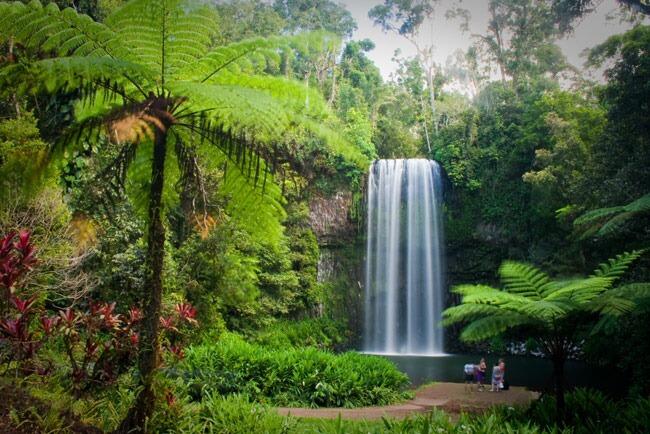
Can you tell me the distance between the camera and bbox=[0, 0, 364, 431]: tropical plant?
10.4 feet

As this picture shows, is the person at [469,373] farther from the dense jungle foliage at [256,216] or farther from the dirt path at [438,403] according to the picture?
the dense jungle foliage at [256,216]

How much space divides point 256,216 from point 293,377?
457 centimetres

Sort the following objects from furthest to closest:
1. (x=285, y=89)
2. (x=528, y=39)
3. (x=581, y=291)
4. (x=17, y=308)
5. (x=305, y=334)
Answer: (x=528, y=39), (x=305, y=334), (x=581, y=291), (x=17, y=308), (x=285, y=89)

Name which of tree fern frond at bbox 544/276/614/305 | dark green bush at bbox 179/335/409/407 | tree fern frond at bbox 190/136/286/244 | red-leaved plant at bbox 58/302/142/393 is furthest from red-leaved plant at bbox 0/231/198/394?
tree fern frond at bbox 544/276/614/305

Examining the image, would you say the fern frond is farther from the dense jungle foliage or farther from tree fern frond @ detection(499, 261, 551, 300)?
tree fern frond @ detection(499, 261, 551, 300)

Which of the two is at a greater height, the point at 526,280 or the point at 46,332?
the point at 526,280

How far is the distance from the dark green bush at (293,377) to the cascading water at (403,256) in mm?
9722

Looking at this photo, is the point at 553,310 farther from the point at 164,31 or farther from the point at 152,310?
the point at 164,31

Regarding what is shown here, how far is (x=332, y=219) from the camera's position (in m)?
19.3

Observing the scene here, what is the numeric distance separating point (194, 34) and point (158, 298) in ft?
6.45

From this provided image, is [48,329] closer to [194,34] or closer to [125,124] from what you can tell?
[125,124]

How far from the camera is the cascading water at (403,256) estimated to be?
18406 mm

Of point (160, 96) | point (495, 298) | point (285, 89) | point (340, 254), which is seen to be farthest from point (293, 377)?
point (340, 254)

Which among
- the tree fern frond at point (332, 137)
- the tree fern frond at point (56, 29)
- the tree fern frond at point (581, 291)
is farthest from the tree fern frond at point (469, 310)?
the tree fern frond at point (56, 29)
